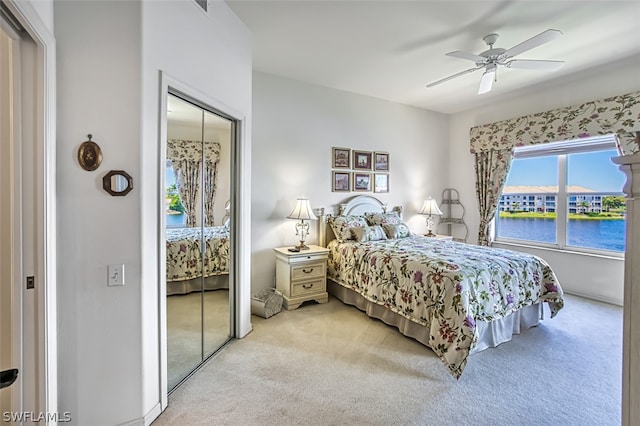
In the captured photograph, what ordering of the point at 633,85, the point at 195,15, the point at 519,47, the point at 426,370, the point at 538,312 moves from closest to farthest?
the point at 195,15, the point at 426,370, the point at 519,47, the point at 538,312, the point at 633,85

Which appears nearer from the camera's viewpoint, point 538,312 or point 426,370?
point 426,370

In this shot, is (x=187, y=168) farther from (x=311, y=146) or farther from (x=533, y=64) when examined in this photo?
(x=533, y=64)

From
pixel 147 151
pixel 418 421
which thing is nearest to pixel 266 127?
pixel 147 151

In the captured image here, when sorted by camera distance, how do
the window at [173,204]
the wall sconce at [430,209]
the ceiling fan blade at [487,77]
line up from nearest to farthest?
1. the window at [173,204]
2. the ceiling fan blade at [487,77]
3. the wall sconce at [430,209]

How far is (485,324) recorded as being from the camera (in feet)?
8.66

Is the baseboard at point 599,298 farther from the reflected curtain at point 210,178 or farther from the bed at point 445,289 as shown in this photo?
the reflected curtain at point 210,178

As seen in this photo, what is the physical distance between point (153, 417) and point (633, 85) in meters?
5.82

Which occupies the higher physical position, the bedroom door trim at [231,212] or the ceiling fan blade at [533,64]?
the ceiling fan blade at [533,64]

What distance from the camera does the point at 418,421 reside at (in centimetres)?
183

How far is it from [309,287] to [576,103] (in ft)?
14.5

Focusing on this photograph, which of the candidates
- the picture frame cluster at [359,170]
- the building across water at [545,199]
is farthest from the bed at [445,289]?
the building across water at [545,199]

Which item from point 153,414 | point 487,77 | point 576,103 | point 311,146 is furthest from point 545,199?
Answer: point 153,414

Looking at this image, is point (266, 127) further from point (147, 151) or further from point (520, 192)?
point (520, 192)

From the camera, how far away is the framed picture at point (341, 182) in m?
4.48
